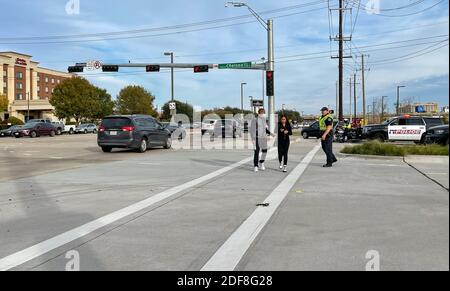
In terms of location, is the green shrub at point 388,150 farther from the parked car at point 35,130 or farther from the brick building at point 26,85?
the brick building at point 26,85

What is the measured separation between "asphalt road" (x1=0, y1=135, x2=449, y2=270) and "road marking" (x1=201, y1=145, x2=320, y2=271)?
0.02 m

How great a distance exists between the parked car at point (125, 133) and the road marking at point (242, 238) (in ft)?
40.1

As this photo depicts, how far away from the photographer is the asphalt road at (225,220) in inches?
196

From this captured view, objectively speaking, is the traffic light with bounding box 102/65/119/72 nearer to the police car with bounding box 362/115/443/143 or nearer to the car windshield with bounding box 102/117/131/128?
the car windshield with bounding box 102/117/131/128

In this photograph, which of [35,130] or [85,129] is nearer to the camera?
[35,130]

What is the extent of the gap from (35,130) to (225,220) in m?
42.2

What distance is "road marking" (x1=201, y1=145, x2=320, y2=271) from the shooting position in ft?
16.1

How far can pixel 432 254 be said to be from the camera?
482cm

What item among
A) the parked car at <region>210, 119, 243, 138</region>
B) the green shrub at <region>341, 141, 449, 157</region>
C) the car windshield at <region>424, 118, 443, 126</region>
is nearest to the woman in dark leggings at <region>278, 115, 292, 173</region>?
the green shrub at <region>341, 141, 449, 157</region>

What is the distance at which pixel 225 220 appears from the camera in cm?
704

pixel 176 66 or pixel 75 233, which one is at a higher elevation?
pixel 176 66

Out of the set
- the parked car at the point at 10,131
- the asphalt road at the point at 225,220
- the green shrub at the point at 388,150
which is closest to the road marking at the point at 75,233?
the asphalt road at the point at 225,220

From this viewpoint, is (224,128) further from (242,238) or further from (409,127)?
(242,238)

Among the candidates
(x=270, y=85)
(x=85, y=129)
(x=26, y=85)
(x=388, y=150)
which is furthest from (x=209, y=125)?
(x=26, y=85)
